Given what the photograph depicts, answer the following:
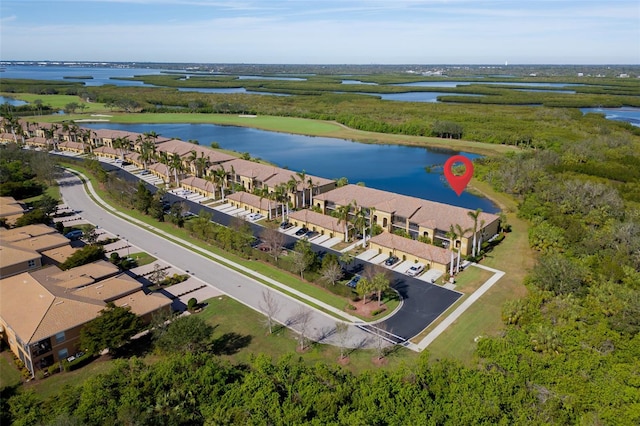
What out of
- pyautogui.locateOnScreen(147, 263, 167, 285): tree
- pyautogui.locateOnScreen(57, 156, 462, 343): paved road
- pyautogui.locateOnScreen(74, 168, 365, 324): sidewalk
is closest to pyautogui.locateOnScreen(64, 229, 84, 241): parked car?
pyautogui.locateOnScreen(74, 168, 365, 324): sidewalk

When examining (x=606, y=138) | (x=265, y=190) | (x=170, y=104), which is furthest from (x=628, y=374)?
(x=170, y=104)

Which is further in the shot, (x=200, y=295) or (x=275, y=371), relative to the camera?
(x=200, y=295)

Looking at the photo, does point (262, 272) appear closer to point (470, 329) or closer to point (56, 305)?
point (56, 305)

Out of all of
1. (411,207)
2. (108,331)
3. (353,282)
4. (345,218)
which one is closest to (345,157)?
(411,207)

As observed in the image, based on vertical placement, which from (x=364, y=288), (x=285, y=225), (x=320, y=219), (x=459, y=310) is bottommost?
(x=459, y=310)

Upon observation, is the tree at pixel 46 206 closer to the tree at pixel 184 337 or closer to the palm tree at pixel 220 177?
the palm tree at pixel 220 177

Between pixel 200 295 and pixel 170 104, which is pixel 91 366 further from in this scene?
pixel 170 104

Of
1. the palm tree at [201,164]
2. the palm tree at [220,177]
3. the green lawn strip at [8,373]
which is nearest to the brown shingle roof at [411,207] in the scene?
the palm tree at [220,177]
